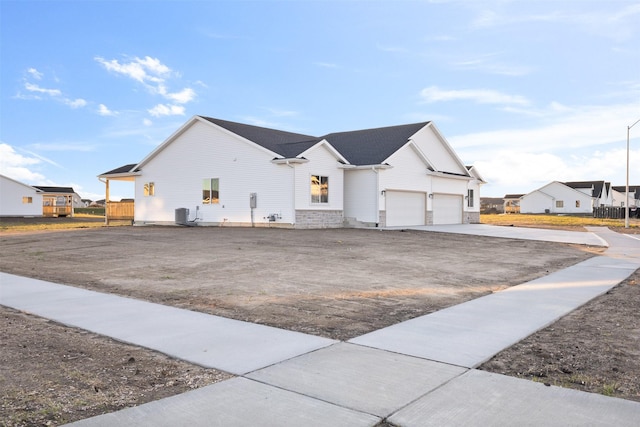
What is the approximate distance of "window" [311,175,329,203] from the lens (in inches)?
1043

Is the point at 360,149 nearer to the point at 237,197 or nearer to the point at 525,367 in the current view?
the point at 237,197

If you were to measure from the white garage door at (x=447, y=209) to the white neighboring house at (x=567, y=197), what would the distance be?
52810 millimetres

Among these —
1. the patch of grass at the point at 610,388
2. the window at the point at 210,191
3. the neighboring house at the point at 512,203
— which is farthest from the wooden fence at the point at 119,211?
the neighboring house at the point at 512,203

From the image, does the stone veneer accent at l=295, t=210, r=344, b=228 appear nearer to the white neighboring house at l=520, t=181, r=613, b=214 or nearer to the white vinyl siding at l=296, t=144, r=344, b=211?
the white vinyl siding at l=296, t=144, r=344, b=211

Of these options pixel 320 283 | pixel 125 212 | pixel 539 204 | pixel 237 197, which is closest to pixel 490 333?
pixel 320 283

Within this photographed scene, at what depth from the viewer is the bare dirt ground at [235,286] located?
4.57 metres

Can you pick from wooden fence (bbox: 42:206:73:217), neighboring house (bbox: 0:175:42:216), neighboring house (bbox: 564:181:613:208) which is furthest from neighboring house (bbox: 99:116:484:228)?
neighboring house (bbox: 564:181:613:208)

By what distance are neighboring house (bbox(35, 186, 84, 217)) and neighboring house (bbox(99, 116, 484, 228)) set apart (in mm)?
34934

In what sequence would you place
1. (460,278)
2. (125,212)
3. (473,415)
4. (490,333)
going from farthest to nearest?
(125,212)
(460,278)
(490,333)
(473,415)

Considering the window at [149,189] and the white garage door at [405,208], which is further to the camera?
the window at [149,189]

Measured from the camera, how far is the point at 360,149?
31359 mm

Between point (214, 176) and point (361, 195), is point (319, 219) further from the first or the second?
point (214, 176)

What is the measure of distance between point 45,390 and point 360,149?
92.0ft

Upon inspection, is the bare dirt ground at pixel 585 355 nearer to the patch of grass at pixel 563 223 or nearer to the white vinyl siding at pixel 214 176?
the white vinyl siding at pixel 214 176
